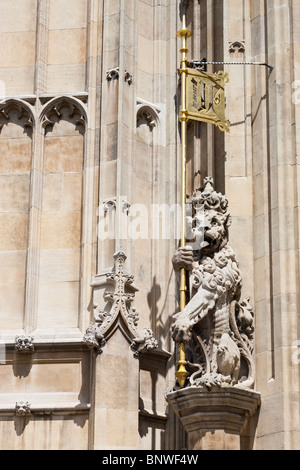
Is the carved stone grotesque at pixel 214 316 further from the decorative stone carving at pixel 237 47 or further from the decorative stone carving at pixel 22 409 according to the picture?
the decorative stone carving at pixel 237 47

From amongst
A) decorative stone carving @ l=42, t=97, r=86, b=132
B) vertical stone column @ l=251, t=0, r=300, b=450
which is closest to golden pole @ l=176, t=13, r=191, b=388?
vertical stone column @ l=251, t=0, r=300, b=450

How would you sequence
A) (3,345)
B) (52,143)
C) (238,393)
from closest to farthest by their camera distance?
(238,393) < (3,345) < (52,143)

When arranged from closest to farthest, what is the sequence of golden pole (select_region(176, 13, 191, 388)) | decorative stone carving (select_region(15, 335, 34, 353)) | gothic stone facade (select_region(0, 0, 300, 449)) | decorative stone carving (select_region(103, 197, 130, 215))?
1. golden pole (select_region(176, 13, 191, 388))
2. gothic stone facade (select_region(0, 0, 300, 449))
3. decorative stone carving (select_region(15, 335, 34, 353))
4. decorative stone carving (select_region(103, 197, 130, 215))

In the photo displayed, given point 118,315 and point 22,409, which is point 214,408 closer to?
point 118,315

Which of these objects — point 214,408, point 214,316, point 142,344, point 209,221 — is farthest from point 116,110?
point 214,408

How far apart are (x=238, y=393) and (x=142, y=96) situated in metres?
4.21

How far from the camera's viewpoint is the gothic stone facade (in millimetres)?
13656

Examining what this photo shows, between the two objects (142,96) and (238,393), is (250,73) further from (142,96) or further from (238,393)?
(238,393)

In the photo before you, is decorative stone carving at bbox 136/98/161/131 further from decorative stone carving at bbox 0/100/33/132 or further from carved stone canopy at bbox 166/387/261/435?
carved stone canopy at bbox 166/387/261/435

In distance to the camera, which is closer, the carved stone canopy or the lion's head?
the carved stone canopy

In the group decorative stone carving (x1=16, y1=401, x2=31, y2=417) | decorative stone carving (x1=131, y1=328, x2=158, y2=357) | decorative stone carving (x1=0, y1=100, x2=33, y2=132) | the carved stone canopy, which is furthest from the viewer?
decorative stone carving (x1=0, y1=100, x2=33, y2=132)

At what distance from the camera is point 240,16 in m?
14.8

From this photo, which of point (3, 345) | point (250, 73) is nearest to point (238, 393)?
point (3, 345)

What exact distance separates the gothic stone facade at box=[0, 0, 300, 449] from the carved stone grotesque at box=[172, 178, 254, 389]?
0.18 metres
